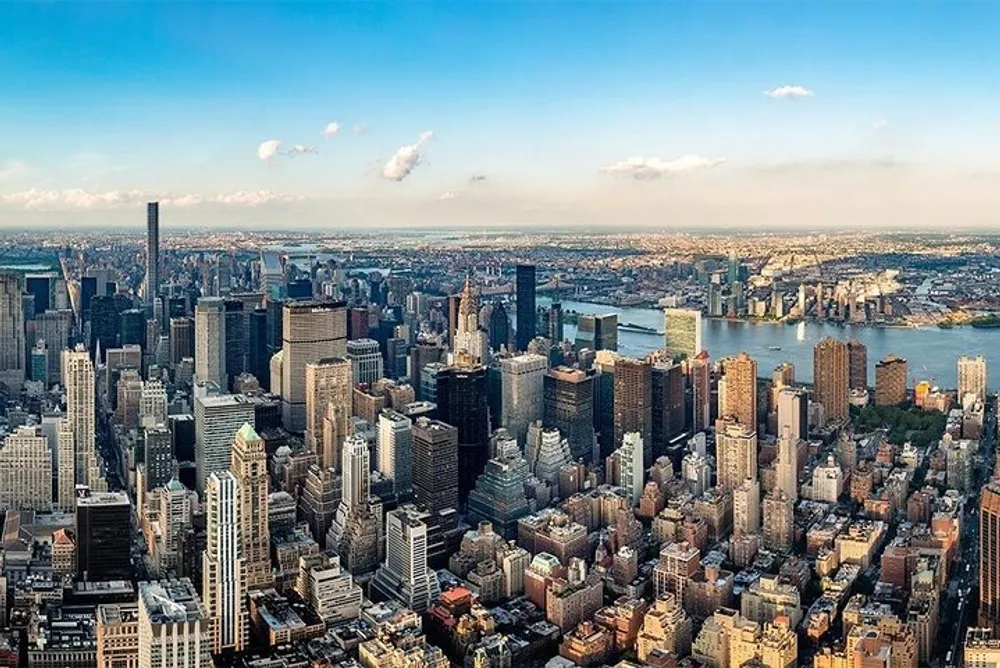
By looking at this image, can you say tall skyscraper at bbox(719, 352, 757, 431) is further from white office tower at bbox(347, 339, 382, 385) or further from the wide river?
white office tower at bbox(347, 339, 382, 385)

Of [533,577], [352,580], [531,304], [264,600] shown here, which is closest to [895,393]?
[531,304]

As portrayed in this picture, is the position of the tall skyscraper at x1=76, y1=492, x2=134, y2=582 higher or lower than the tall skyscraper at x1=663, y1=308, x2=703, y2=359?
lower

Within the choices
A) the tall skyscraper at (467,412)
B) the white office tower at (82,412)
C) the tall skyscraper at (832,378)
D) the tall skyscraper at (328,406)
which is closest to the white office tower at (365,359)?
the tall skyscraper at (328,406)

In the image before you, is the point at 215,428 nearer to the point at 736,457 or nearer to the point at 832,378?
the point at 736,457

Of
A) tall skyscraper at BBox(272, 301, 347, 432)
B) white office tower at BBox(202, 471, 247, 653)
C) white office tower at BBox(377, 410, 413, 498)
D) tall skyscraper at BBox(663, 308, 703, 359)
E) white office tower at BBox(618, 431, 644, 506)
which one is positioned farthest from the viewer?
tall skyscraper at BBox(663, 308, 703, 359)

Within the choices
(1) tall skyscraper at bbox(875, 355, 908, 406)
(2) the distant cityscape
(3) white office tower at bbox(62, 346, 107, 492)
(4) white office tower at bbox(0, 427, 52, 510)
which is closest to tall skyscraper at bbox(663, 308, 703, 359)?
(2) the distant cityscape

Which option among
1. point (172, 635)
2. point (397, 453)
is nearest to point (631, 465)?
point (397, 453)

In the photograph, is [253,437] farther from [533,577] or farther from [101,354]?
[101,354]
